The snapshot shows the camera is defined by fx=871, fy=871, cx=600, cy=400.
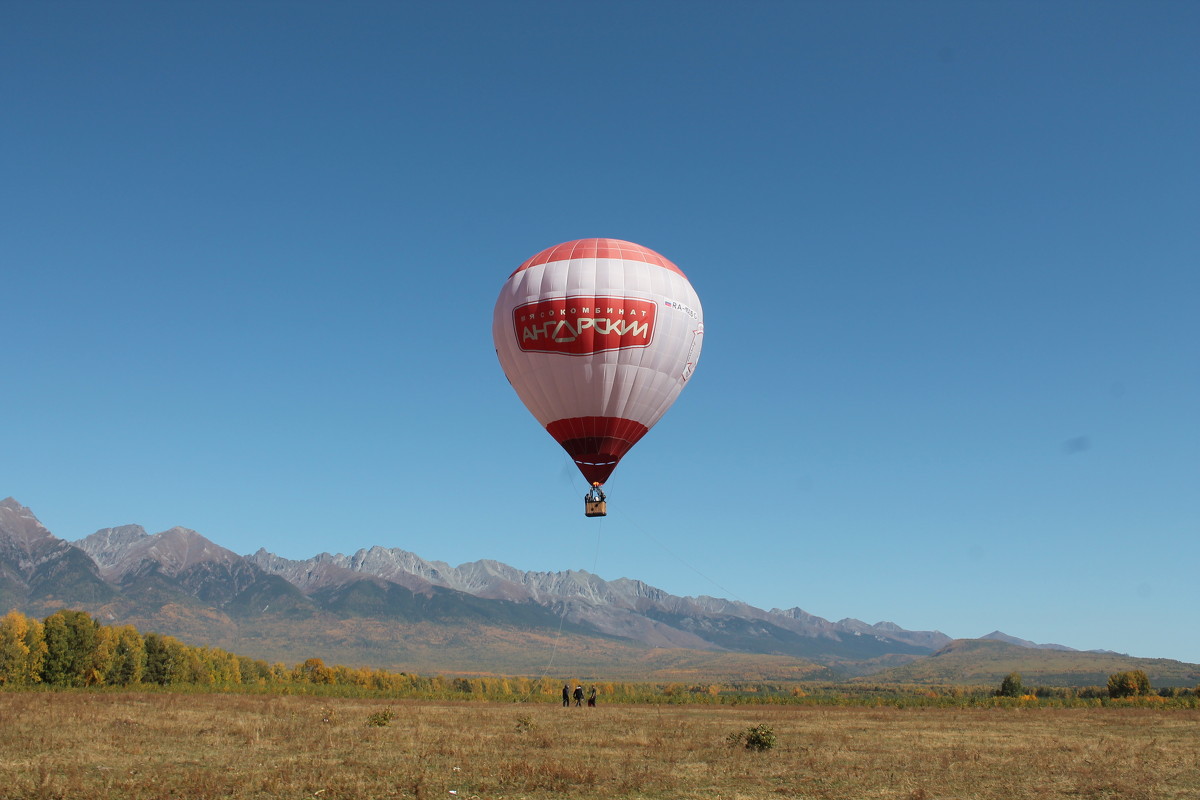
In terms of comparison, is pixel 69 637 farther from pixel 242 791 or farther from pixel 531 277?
pixel 242 791

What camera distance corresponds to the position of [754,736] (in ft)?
115

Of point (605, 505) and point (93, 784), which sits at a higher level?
point (605, 505)

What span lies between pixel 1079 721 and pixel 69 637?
111 meters

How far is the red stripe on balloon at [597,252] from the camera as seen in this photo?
43844mm

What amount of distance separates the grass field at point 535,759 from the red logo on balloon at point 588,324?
18056 millimetres

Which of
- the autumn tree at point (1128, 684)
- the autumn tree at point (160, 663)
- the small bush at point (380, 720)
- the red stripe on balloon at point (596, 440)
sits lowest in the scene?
the autumn tree at point (160, 663)

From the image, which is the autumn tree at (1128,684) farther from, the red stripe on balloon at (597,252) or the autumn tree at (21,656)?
the autumn tree at (21,656)

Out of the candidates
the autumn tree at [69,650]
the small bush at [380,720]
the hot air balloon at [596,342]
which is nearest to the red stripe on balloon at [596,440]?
the hot air balloon at [596,342]

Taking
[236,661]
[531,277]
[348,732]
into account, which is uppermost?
[531,277]

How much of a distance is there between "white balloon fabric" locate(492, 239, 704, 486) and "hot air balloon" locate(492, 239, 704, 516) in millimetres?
49

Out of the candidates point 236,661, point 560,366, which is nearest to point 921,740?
point 560,366

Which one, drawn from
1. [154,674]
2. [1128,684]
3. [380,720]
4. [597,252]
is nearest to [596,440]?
[597,252]

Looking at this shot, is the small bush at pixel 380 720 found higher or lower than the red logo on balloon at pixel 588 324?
lower

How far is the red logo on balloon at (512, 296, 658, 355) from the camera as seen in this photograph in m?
42.2
